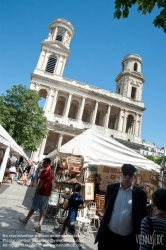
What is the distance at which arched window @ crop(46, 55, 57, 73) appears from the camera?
29547 millimetres

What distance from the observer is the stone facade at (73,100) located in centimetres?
2706

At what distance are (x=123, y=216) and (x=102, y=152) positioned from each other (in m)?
3.89

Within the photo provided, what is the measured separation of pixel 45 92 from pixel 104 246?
28728 mm

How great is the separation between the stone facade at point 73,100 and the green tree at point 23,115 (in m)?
5.21

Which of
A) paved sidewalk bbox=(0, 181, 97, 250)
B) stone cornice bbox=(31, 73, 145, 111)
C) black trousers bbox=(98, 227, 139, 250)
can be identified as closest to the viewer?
black trousers bbox=(98, 227, 139, 250)

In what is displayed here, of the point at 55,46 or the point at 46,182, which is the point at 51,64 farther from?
the point at 46,182

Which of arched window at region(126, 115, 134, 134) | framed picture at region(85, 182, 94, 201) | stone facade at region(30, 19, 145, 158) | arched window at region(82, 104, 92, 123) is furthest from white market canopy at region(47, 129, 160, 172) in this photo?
arched window at region(126, 115, 134, 134)

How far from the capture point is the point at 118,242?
2.07 metres

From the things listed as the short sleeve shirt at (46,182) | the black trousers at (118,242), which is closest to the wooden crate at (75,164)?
the short sleeve shirt at (46,182)

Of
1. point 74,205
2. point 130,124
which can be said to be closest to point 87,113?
point 130,124

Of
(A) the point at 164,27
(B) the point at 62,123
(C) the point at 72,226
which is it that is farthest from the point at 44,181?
(B) the point at 62,123

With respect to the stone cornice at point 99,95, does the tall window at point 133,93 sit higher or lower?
higher

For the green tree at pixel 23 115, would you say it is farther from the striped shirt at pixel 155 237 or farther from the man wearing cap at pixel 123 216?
the striped shirt at pixel 155 237

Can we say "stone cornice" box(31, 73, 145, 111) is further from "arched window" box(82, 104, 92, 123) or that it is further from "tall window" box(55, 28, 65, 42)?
"tall window" box(55, 28, 65, 42)
